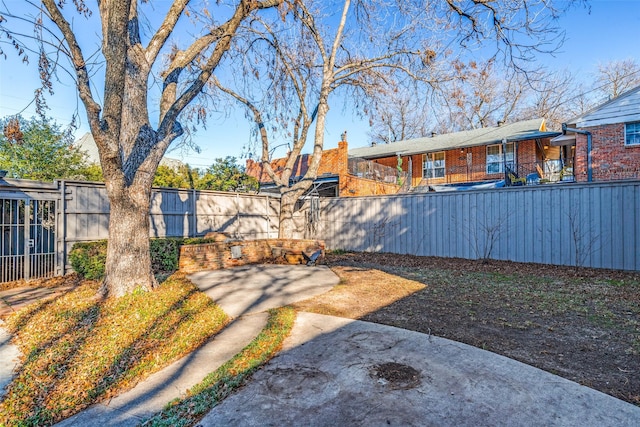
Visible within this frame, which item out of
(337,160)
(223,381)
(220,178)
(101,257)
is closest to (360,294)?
(223,381)

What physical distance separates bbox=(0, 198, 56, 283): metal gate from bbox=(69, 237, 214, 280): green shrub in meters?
0.52

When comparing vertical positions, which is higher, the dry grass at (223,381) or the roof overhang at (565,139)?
the roof overhang at (565,139)

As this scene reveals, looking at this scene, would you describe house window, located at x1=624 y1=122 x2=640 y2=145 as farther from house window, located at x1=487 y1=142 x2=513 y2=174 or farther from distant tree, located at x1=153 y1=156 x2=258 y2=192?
distant tree, located at x1=153 y1=156 x2=258 y2=192

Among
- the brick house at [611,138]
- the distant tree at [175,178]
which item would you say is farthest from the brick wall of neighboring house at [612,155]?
the distant tree at [175,178]

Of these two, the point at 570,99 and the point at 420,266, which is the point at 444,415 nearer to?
the point at 420,266

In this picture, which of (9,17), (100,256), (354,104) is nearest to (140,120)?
(9,17)

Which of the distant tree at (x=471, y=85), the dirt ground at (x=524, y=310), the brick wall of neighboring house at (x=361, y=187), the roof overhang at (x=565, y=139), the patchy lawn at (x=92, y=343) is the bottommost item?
the patchy lawn at (x=92, y=343)

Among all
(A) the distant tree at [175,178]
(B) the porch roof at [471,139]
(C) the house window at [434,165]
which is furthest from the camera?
(C) the house window at [434,165]

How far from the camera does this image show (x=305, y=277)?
6789 mm

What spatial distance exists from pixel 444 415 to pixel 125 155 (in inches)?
204

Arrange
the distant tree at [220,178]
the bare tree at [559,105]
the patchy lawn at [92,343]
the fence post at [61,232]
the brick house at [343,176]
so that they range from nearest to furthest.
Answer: the patchy lawn at [92,343]
the fence post at [61,232]
the distant tree at [220,178]
the brick house at [343,176]
the bare tree at [559,105]

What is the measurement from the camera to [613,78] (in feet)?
71.1

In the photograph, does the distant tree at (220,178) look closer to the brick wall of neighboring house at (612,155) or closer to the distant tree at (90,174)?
the distant tree at (90,174)

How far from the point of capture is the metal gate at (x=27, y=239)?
6613 millimetres
